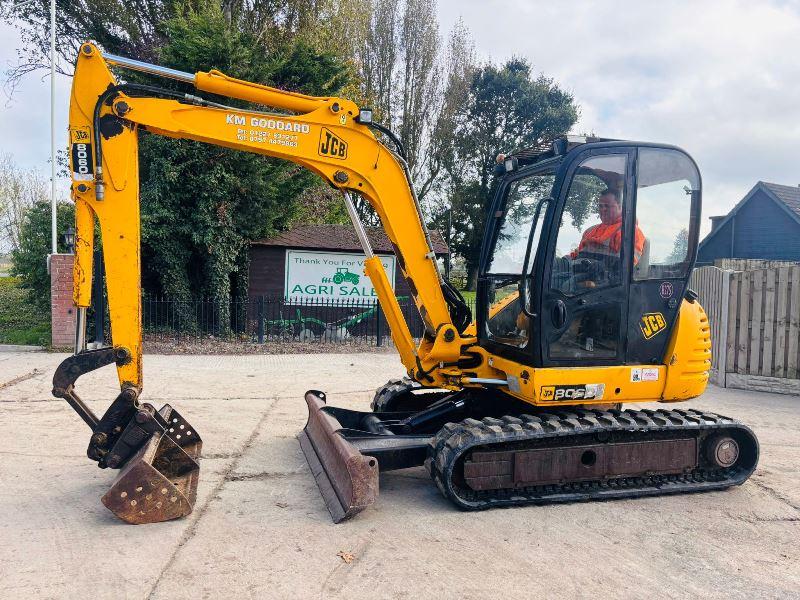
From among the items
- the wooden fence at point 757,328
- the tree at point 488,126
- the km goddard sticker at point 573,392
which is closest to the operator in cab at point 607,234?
the km goddard sticker at point 573,392

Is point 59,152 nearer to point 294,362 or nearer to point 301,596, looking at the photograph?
point 294,362

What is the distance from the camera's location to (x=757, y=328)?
9219mm

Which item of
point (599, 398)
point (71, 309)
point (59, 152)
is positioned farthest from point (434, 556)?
point (59, 152)

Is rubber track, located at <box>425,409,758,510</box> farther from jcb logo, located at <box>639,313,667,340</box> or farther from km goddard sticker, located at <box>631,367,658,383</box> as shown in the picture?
jcb logo, located at <box>639,313,667,340</box>

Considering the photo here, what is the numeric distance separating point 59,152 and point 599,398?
16.7m

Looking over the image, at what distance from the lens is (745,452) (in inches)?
203

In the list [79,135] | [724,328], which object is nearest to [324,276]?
[724,328]

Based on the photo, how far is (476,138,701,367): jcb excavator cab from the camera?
4.78 meters

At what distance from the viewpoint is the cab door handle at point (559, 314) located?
4.75 metres

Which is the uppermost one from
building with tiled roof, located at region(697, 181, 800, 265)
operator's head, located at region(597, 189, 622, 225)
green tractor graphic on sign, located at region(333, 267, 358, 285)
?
building with tiled roof, located at region(697, 181, 800, 265)

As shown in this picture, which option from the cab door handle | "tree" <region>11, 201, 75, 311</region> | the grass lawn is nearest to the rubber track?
the cab door handle

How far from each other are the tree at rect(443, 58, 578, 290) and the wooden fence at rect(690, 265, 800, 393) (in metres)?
22.3

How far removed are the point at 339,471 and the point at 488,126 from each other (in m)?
31.1

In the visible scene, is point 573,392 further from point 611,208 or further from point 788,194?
point 788,194
